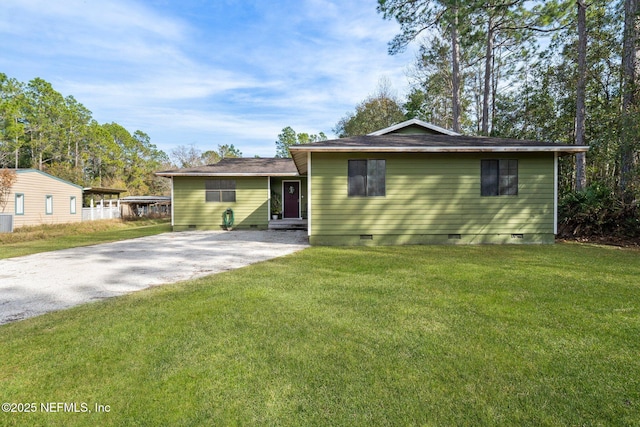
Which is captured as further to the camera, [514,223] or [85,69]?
[85,69]

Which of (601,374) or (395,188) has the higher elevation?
(395,188)

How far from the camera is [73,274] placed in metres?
5.23

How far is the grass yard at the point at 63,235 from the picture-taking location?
8761mm

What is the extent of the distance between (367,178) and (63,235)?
12908 millimetres

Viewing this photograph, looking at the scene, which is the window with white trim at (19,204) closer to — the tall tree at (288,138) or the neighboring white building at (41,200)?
the neighboring white building at (41,200)

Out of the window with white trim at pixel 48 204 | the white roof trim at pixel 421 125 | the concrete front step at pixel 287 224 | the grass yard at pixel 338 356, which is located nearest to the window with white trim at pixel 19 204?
the window with white trim at pixel 48 204

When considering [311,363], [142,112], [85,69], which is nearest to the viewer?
[311,363]

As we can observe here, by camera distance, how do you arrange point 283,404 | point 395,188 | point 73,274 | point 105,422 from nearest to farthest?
1. point 105,422
2. point 283,404
3. point 73,274
4. point 395,188

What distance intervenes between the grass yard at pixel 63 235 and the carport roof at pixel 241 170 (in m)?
2.84

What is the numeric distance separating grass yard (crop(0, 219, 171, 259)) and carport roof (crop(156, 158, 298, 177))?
284 centimetres

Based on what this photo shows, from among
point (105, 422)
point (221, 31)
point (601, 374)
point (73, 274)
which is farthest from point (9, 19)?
point (601, 374)

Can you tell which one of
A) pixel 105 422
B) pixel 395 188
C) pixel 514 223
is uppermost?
pixel 395 188

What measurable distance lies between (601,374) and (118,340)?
3754 mm

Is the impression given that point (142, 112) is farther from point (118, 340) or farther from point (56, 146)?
point (118, 340)
